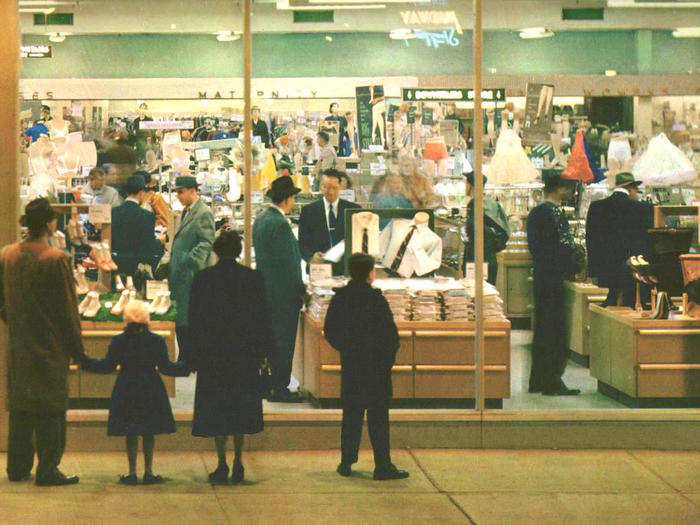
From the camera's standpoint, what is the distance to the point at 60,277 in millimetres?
7902

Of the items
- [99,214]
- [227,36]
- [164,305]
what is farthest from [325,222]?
[99,214]

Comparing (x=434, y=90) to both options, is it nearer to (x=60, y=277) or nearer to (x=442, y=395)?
(x=442, y=395)

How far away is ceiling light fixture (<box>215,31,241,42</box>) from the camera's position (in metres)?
9.43

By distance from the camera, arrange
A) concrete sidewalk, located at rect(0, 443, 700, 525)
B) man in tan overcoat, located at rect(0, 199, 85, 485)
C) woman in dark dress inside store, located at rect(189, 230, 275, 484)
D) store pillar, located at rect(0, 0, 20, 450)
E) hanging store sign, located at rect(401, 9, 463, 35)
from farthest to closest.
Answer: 1. hanging store sign, located at rect(401, 9, 463, 35)
2. store pillar, located at rect(0, 0, 20, 450)
3. woman in dark dress inside store, located at rect(189, 230, 275, 484)
4. man in tan overcoat, located at rect(0, 199, 85, 485)
5. concrete sidewalk, located at rect(0, 443, 700, 525)

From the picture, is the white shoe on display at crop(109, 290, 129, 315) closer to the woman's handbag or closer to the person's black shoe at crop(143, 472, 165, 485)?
the person's black shoe at crop(143, 472, 165, 485)

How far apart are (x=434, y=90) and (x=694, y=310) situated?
2.70 metres

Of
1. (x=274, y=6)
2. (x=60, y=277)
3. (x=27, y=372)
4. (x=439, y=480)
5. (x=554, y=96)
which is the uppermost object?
(x=274, y=6)

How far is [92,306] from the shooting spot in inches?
380

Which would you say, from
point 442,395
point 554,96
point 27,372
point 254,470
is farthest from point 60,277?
point 554,96

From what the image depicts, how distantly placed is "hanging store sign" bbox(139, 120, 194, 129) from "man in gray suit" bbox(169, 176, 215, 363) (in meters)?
0.41

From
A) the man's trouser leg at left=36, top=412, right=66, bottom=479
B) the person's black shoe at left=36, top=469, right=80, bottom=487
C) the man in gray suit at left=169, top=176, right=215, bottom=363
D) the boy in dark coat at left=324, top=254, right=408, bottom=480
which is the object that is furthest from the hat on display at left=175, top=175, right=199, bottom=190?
the person's black shoe at left=36, top=469, right=80, bottom=487

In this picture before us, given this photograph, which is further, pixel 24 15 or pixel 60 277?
pixel 24 15

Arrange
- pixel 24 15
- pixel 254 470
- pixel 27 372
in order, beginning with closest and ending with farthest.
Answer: pixel 27 372
pixel 254 470
pixel 24 15

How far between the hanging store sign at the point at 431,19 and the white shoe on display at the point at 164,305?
2774 millimetres
